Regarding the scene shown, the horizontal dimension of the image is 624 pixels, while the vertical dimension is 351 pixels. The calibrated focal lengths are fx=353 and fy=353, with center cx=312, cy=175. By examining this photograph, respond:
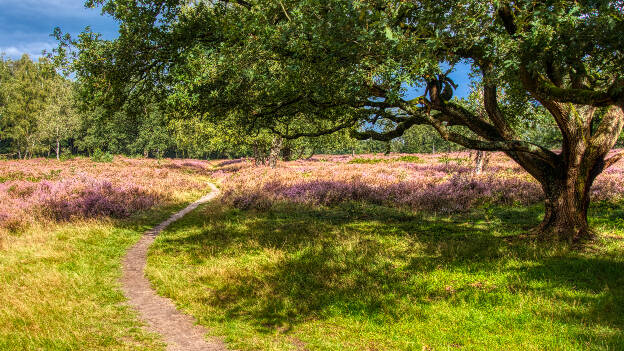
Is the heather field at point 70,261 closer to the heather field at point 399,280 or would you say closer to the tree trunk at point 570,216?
the heather field at point 399,280

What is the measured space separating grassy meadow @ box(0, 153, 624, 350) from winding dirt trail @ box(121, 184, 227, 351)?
8.3 inches

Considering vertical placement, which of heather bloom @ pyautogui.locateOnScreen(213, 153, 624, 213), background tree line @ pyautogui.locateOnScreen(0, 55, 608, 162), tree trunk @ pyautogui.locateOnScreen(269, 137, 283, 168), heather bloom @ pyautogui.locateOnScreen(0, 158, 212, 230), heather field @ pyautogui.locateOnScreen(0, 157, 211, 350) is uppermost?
background tree line @ pyautogui.locateOnScreen(0, 55, 608, 162)

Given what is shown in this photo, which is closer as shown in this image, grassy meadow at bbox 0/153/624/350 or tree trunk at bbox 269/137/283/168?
grassy meadow at bbox 0/153/624/350

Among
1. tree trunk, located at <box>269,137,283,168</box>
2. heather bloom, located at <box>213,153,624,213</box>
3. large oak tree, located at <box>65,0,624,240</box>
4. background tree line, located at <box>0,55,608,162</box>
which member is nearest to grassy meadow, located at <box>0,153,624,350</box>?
heather bloom, located at <box>213,153,624,213</box>

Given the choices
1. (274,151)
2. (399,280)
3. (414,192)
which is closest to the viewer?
(399,280)

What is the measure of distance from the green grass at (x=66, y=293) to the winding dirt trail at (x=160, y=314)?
20cm

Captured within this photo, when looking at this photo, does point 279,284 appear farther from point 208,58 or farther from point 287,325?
point 208,58

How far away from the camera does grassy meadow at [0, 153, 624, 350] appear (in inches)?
225

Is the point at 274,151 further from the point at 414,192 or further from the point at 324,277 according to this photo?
the point at 324,277

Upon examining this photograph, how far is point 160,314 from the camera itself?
6926 millimetres

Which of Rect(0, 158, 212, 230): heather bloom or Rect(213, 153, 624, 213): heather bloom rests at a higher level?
Rect(213, 153, 624, 213): heather bloom

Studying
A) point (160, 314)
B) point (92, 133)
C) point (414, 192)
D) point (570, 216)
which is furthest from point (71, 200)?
point (92, 133)

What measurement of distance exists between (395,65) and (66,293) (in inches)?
328

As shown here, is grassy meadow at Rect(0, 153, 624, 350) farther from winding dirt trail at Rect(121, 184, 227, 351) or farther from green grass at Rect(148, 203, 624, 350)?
winding dirt trail at Rect(121, 184, 227, 351)
